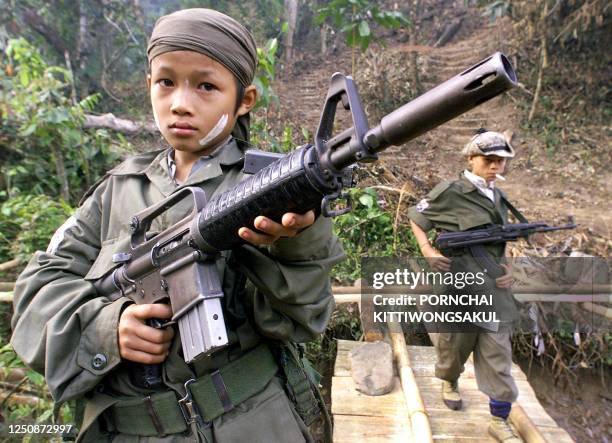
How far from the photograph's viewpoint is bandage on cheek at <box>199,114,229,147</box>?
124cm

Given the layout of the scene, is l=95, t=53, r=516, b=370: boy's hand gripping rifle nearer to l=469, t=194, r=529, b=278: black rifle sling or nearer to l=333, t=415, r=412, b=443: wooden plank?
l=333, t=415, r=412, b=443: wooden plank

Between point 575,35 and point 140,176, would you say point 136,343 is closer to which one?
point 140,176

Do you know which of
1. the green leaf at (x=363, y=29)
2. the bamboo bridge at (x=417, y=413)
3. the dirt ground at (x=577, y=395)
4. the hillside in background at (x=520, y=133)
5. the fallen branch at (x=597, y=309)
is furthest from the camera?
the hillside in background at (x=520, y=133)

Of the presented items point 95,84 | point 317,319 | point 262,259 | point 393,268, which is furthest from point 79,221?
point 95,84

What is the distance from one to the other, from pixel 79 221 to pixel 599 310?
467 cm

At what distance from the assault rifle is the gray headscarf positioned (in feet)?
6.81

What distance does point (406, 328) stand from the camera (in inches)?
166

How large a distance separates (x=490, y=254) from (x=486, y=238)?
0.49 feet

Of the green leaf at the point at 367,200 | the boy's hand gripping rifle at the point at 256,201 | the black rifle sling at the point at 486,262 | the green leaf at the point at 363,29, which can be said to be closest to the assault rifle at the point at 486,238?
the black rifle sling at the point at 486,262

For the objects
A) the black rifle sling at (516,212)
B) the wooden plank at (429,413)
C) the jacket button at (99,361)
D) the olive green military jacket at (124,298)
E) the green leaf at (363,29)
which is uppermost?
the green leaf at (363,29)

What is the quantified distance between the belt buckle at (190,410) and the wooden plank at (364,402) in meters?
1.91

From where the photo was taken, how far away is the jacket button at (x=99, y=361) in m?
1.16

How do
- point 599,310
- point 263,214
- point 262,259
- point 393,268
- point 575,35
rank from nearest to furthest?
1. point 263,214
2. point 262,259
3. point 599,310
4. point 393,268
5. point 575,35

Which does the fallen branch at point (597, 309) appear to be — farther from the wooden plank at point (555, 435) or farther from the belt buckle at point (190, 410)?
the belt buckle at point (190, 410)
